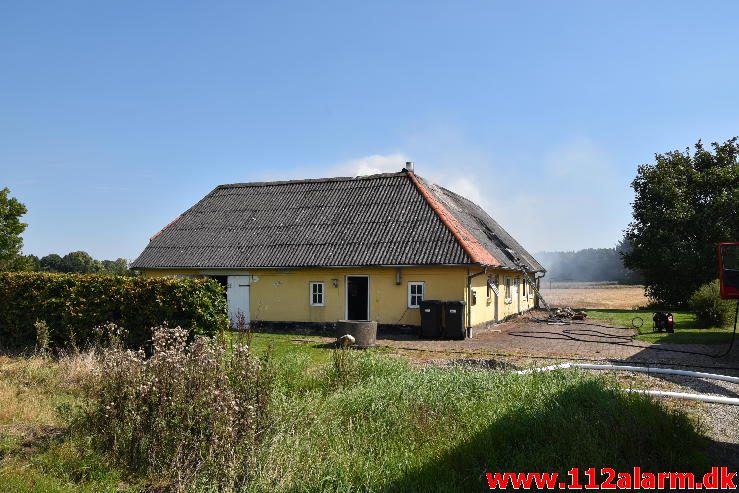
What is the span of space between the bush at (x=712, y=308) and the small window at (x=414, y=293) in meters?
11.4

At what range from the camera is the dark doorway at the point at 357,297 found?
20.3m

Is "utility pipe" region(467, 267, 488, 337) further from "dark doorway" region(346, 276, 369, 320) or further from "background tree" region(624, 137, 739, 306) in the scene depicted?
"background tree" region(624, 137, 739, 306)

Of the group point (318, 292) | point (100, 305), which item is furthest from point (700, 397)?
point (318, 292)

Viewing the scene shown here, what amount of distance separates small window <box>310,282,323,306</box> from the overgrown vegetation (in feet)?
44.3

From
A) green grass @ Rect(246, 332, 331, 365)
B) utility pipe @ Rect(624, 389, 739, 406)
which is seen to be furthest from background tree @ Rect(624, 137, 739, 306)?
utility pipe @ Rect(624, 389, 739, 406)

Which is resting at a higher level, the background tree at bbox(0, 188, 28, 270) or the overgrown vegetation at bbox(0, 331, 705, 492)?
the background tree at bbox(0, 188, 28, 270)

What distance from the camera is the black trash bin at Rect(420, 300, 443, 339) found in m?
18.4

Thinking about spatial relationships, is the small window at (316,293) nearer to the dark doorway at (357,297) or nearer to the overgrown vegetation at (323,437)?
the dark doorway at (357,297)

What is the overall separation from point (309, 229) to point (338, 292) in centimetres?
371

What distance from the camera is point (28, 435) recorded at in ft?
21.7

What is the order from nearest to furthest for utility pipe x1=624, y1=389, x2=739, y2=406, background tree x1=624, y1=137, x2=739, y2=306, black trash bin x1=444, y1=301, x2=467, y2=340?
1. utility pipe x1=624, y1=389, x2=739, y2=406
2. black trash bin x1=444, y1=301, x2=467, y2=340
3. background tree x1=624, y1=137, x2=739, y2=306

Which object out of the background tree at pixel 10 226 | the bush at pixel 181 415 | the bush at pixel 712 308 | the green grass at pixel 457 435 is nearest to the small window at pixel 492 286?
the bush at pixel 712 308

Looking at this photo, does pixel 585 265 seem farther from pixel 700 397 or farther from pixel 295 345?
pixel 700 397

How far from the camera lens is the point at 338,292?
2034 cm
